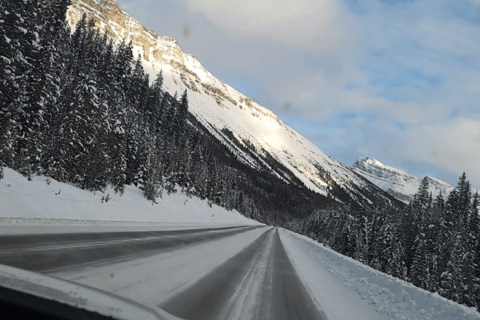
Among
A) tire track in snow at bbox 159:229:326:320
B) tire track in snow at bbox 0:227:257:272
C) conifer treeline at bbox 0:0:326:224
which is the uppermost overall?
conifer treeline at bbox 0:0:326:224

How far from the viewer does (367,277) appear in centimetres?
1102

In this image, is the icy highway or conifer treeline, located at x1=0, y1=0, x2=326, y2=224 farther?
Answer: conifer treeline, located at x1=0, y1=0, x2=326, y2=224

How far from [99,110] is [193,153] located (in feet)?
106

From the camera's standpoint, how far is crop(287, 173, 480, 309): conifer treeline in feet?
96.0

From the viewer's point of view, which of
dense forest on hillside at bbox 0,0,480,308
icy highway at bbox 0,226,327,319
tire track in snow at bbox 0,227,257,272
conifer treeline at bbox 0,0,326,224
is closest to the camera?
icy highway at bbox 0,226,327,319

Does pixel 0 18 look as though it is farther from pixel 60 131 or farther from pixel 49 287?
pixel 49 287

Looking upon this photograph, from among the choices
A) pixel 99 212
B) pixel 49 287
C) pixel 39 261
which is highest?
pixel 49 287

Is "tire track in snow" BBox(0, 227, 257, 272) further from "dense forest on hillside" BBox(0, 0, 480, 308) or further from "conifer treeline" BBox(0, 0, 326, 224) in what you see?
"conifer treeline" BBox(0, 0, 326, 224)

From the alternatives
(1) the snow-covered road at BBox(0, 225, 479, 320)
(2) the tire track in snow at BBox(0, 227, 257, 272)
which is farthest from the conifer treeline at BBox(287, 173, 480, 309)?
(2) the tire track in snow at BBox(0, 227, 257, 272)

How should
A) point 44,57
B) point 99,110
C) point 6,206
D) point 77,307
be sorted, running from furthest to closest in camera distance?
point 99,110
point 44,57
point 6,206
point 77,307

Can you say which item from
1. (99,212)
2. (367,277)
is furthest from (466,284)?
(99,212)

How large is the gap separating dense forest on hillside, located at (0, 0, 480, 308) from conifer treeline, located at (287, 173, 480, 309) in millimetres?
166

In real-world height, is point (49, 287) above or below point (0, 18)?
below

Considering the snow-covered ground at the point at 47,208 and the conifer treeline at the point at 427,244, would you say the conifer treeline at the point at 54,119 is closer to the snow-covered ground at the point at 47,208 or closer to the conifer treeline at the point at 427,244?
the snow-covered ground at the point at 47,208
